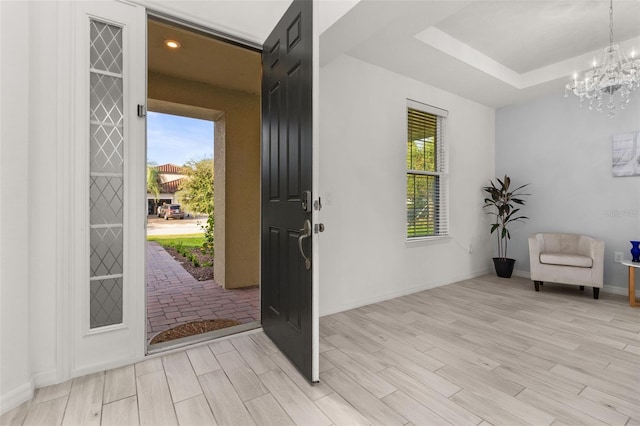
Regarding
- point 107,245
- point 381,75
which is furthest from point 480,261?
point 107,245

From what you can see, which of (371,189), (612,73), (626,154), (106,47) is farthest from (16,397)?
(626,154)

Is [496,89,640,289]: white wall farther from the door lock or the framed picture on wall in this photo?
the door lock

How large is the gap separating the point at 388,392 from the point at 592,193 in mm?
4319

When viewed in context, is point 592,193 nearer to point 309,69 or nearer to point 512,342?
point 512,342

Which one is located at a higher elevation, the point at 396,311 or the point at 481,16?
the point at 481,16

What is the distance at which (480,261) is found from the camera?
15.9 feet

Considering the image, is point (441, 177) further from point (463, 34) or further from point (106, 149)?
point (106, 149)

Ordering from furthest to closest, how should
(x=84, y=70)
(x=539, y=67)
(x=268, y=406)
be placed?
(x=539, y=67) → (x=84, y=70) → (x=268, y=406)

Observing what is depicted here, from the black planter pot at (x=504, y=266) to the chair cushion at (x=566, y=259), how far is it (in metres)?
0.71

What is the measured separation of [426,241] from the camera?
398 centimetres

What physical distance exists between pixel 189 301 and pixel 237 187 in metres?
1.65

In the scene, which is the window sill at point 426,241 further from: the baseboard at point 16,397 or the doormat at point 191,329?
the baseboard at point 16,397

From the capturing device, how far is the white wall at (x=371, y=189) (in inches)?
122

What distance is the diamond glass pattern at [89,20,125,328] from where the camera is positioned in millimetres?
1950
